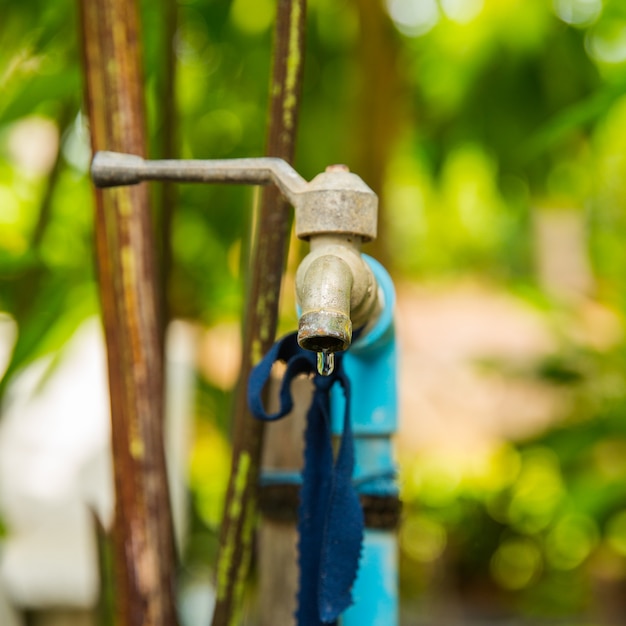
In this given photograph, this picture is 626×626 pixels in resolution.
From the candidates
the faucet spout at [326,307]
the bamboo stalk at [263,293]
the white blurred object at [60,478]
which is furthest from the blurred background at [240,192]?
the faucet spout at [326,307]

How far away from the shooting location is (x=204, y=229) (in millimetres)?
1302

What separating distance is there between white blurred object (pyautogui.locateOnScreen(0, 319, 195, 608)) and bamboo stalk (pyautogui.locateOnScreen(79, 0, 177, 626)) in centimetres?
52

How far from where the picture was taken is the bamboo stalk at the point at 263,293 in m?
0.42

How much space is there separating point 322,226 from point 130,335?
0.15m

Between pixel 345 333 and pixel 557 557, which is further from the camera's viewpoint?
pixel 557 557

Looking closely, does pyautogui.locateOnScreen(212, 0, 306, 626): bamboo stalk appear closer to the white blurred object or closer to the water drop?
the water drop

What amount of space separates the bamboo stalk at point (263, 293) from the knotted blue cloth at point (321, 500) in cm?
4

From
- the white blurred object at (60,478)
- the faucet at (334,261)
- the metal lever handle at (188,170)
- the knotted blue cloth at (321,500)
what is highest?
the white blurred object at (60,478)

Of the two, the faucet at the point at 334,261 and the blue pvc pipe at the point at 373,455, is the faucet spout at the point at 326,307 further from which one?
the blue pvc pipe at the point at 373,455

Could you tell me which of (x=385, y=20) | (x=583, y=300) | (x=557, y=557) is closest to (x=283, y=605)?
(x=385, y=20)

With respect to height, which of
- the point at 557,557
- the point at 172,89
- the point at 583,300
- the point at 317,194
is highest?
the point at 583,300

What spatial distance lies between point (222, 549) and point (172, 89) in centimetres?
35

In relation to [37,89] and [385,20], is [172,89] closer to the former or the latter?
[37,89]

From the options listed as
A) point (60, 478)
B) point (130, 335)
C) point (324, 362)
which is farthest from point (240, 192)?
point (324, 362)
